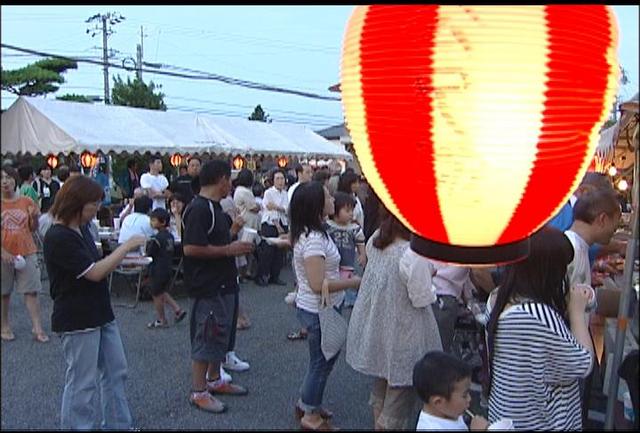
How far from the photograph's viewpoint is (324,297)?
359 cm

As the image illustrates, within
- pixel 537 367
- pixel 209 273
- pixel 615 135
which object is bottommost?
pixel 209 273

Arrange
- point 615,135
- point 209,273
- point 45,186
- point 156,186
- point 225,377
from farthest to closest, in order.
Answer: point 45,186, point 156,186, point 615,135, point 225,377, point 209,273

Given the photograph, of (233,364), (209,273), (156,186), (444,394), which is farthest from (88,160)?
(444,394)

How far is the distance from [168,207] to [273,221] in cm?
161

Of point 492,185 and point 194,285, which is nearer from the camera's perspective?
point 492,185

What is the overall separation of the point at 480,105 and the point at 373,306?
74.4 inches

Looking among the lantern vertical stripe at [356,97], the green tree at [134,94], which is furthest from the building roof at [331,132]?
the lantern vertical stripe at [356,97]

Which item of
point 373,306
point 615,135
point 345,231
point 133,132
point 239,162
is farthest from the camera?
point 239,162

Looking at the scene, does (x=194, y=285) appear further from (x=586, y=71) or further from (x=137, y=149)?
(x=137, y=149)

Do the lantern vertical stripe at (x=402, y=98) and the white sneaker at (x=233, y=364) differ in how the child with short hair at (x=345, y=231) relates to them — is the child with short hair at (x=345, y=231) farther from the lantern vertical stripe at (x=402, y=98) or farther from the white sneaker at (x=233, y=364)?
the lantern vertical stripe at (x=402, y=98)

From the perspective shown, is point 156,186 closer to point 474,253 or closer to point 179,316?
point 179,316

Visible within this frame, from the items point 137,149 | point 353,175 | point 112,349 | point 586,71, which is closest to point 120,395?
point 112,349

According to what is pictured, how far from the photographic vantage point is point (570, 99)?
59.3 inches

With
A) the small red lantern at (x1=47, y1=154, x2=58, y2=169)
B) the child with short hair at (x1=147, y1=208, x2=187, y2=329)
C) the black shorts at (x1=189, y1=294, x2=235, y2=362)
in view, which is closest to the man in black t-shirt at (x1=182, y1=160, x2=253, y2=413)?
the black shorts at (x1=189, y1=294, x2=235, y2=362)
